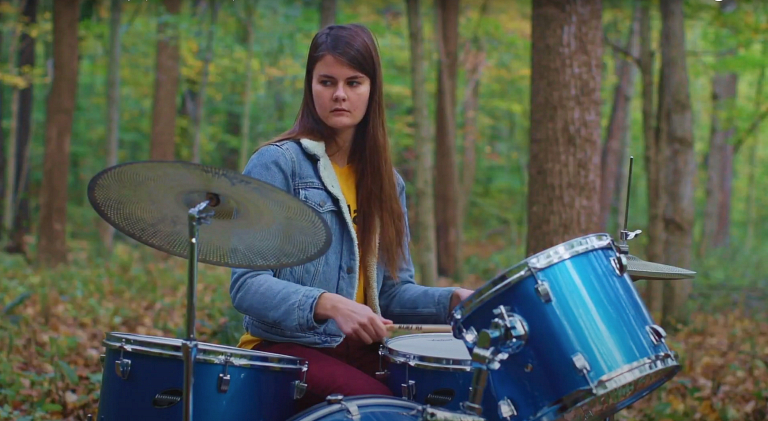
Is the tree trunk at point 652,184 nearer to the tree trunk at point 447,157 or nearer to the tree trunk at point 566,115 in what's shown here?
the tree trunk at point 447,157

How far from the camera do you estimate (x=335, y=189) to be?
3.11 m

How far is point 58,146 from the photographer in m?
12.1

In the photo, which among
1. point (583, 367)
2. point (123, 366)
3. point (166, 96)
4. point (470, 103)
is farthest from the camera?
point (470, 103)

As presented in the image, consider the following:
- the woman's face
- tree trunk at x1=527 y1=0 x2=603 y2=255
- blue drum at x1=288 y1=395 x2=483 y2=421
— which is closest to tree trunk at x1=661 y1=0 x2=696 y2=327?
tree trunk at x1=527 y1=0 x2=603 y2=255

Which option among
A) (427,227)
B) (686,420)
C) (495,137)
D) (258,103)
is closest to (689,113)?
(427,227)

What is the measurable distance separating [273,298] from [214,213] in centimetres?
36

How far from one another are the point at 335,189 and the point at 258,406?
85 cm

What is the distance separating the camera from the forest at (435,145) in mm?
5504

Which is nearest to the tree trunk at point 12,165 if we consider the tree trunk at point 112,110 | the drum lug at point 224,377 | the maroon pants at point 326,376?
the tree trunk at point 112,110

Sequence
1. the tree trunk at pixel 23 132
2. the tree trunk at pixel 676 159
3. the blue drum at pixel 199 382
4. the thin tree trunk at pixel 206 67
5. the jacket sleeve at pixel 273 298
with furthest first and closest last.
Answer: the thin tree trunk at pixel 206 67 → the tree trunk at pixel 23 132 → the tree trunk at pixel 676 159 → the jacket sleeve at pixel 273 298 → the blue drum at pixel 199 382

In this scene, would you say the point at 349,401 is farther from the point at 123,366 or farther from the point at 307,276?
the point at 123,366

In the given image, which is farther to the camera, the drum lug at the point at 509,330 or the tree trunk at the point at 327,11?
the tree trunk at the point at 327,11

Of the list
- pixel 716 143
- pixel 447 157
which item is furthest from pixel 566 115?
pixel 716 143

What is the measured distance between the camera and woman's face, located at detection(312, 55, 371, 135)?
3074 millimetres
